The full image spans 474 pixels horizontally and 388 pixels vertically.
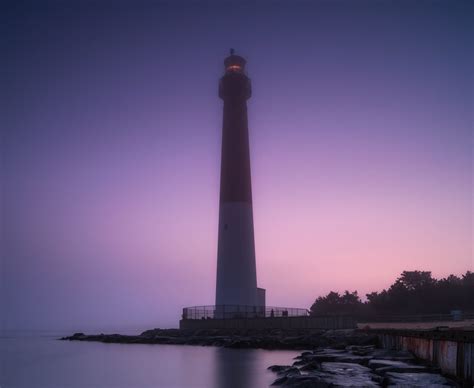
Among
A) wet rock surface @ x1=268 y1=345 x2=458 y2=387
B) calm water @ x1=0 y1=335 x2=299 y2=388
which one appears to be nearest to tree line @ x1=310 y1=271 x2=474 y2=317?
calm water @ x1=0 y1=335 x2=299 y2=388

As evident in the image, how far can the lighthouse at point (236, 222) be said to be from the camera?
33.5 meters

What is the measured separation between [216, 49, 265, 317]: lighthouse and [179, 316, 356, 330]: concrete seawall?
0.81 metres

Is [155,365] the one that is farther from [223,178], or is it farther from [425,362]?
[223,178]

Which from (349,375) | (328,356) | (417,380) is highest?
(417,380)

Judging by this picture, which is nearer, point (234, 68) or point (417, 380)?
point (417, 380)

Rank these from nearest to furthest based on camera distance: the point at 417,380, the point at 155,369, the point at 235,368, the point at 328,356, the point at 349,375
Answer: the point at 417,380, the point at 349,375, the point at 328,356, the point at 235,368, the point at 155,369

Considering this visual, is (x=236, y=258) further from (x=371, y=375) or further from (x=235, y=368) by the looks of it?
(x=371, y=375)

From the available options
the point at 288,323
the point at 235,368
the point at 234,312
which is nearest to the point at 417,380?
the point at 235,368

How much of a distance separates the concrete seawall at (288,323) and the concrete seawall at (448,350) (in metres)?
14.1

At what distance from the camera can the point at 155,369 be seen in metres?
21.8

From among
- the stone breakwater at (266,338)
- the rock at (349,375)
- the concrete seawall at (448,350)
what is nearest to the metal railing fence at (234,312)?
the stone breakwater at (266,338)

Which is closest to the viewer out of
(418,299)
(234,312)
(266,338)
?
(266,338)

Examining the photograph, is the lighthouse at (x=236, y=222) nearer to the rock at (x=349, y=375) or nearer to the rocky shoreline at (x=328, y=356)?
the rocky shoreline at (x=328, y=356)

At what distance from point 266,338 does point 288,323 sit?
428 centimetres
